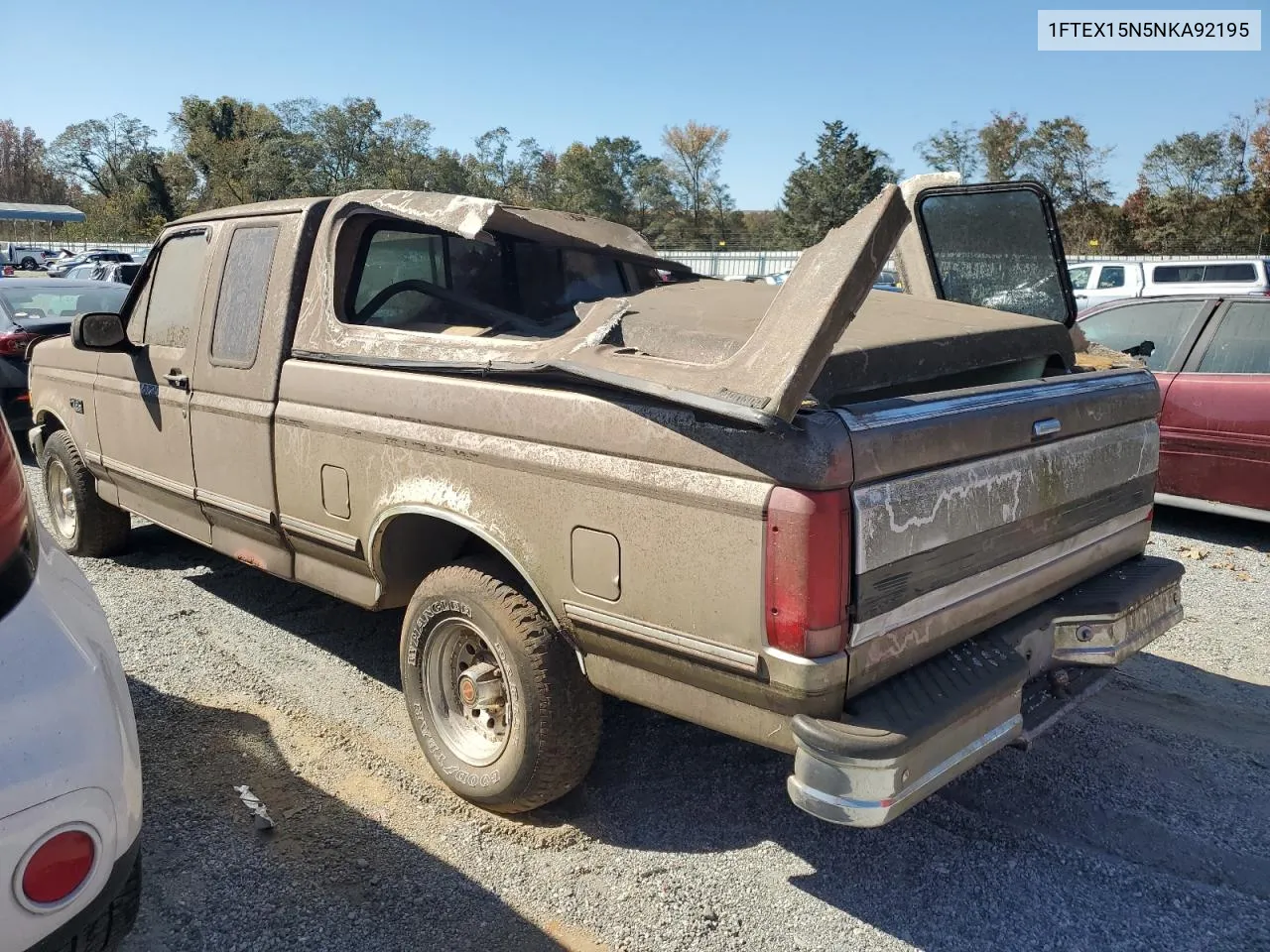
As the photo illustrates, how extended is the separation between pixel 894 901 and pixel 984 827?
0.53 metres

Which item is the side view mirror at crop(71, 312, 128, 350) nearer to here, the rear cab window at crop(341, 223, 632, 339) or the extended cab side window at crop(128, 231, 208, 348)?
the extended cab side window at crop(128, 231, 208, 348)

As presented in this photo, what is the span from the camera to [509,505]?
2918 mm

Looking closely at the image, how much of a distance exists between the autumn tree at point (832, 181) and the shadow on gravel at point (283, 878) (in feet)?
185

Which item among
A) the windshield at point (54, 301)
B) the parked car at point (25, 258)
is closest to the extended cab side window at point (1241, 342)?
the windshield at point (54, 301)

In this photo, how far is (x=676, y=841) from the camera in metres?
3.08

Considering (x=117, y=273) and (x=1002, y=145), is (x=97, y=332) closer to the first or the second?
(x=117, y=273)

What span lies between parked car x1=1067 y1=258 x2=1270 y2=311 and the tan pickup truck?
15.1 m

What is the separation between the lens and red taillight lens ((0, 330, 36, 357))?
28.9 feet

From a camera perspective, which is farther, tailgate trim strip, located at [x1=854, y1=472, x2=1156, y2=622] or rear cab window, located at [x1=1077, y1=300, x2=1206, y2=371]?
rear cab window, located at [x1=1077, y1=300, x2=1206, y2=371]

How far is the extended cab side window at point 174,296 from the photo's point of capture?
4.43 meters

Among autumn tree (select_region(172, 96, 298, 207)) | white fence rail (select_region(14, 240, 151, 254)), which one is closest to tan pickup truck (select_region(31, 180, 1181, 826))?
white fence rail (select_region(14, 240, 151, 254))

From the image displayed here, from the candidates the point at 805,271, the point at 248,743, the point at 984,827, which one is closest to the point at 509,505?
the point at 805,271

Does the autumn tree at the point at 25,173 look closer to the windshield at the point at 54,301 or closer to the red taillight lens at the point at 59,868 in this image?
the windshield at the point at 54,301

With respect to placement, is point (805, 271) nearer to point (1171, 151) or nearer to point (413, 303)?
point (413, 303)
